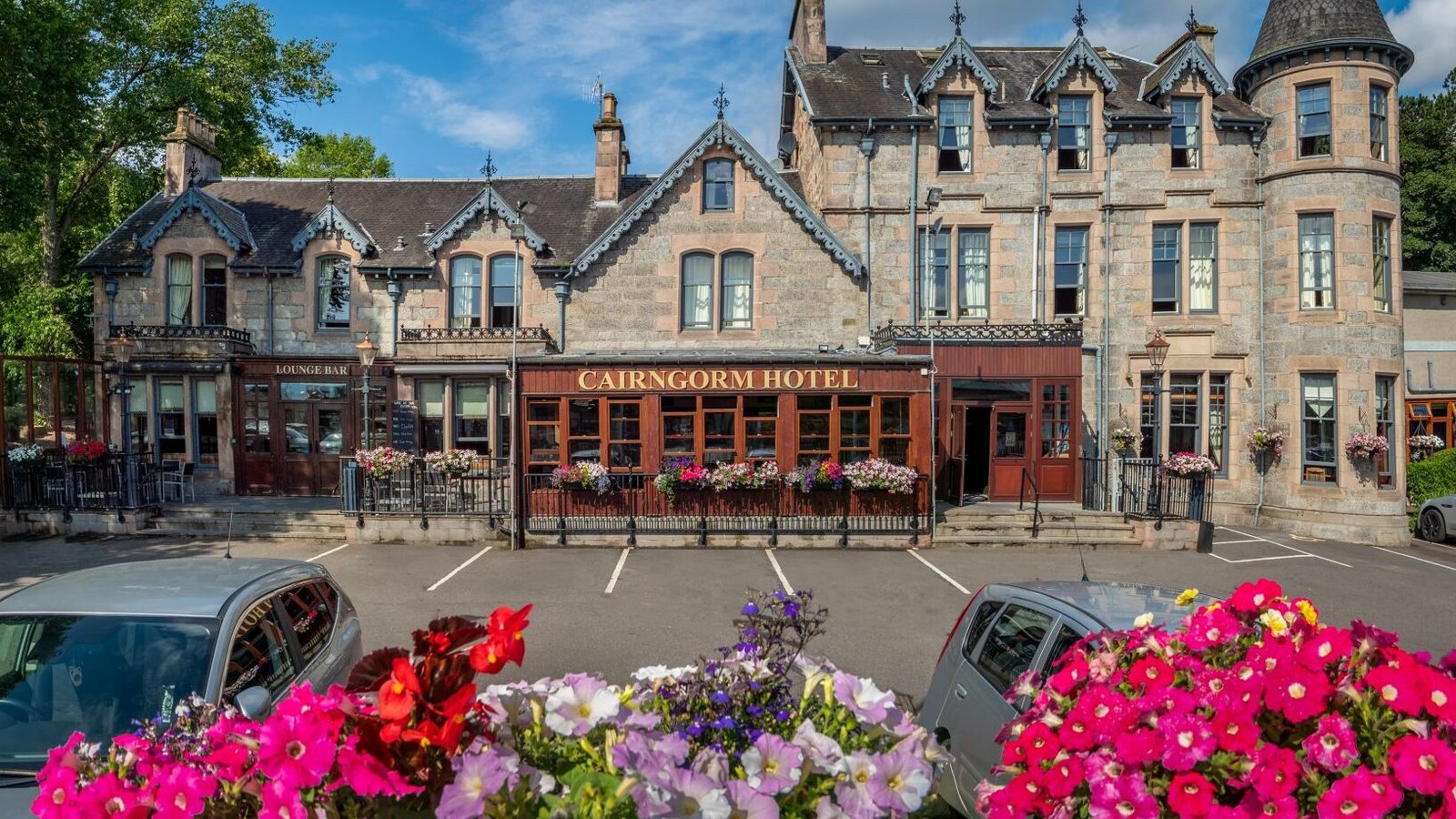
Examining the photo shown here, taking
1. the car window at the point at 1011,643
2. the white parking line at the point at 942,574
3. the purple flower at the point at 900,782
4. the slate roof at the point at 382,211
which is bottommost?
the white parking line at the point at 942,574

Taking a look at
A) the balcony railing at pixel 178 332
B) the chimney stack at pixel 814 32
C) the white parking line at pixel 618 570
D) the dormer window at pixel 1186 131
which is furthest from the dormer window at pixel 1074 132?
the balcony railing at pixel 178 332

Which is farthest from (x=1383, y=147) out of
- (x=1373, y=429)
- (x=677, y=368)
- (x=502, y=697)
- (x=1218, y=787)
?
(x=502, y=697)

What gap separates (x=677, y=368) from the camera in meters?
17.6

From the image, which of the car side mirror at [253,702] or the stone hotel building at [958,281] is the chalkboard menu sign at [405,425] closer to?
the stone hotel building at [958,281]

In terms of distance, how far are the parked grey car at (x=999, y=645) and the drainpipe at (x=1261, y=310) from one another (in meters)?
18.1

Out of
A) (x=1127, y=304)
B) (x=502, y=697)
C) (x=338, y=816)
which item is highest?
(x=1127, y=304)

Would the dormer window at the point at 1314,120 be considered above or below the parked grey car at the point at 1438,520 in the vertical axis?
above

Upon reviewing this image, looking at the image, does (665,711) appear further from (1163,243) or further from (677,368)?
(1163,243)

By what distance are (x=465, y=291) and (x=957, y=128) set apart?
1425cm

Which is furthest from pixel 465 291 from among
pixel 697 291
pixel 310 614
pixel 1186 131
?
pixel 1186 131

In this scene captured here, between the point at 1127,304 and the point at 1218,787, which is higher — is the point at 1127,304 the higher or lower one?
the higher one

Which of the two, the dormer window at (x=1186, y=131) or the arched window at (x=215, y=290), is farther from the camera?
the arched window at (x=215, y=290)

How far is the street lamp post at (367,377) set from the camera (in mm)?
18344

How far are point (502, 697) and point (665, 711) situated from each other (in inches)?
17.3
